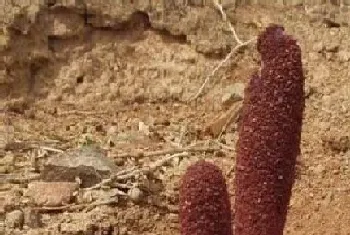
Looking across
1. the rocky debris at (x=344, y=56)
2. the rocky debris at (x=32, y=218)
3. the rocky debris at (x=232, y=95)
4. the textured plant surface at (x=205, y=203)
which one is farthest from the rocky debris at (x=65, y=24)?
the textured plant surface at (x=205, y=203)

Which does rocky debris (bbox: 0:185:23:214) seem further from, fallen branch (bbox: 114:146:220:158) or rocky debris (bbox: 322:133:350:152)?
rocky debris (bbox: 322:133:350:152)

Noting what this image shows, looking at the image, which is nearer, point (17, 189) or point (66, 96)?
point (17, 189)

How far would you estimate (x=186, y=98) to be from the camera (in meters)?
4.66

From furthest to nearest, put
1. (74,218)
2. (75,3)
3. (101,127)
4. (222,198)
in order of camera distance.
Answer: (75,3)
(101,127)
(74,218)
(222,198)

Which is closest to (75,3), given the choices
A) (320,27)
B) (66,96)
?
(66,96)

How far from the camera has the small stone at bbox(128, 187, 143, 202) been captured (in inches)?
139

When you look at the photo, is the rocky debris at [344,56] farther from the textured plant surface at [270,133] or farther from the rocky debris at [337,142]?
the textured plant surface at [270,133]

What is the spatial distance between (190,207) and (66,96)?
263cm

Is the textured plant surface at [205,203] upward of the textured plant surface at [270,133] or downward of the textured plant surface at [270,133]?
downward

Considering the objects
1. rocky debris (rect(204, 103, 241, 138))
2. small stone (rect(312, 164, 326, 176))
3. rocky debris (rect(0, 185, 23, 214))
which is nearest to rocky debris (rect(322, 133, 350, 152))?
small stone (rect(312, 164, 326, 176))

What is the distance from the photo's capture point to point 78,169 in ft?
→ 11.8

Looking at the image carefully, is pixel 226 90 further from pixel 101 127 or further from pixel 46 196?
pixel 46 196

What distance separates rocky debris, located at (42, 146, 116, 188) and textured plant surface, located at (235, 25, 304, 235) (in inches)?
61.2

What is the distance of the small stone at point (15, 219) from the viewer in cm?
Result: 332
